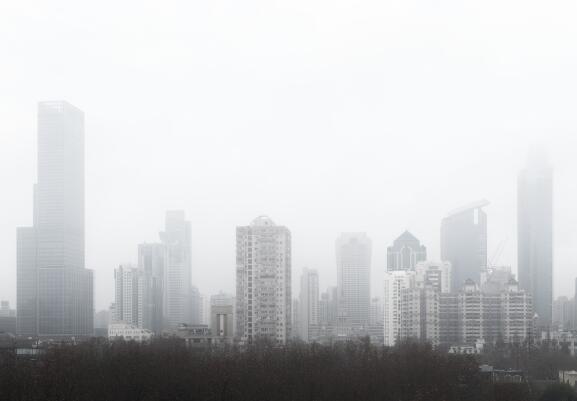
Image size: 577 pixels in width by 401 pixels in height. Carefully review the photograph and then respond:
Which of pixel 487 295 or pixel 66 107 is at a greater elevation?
pixel 66 107

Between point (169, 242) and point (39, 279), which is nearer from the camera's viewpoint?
point (39, 279)

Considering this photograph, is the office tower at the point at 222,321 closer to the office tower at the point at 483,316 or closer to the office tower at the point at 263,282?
the office tower at the point at 263,282

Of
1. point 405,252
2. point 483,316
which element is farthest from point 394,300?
point 405,252

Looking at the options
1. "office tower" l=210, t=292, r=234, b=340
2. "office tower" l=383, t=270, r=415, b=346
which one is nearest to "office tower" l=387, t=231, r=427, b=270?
"office tower" l=383, t=270, r=415, b=346

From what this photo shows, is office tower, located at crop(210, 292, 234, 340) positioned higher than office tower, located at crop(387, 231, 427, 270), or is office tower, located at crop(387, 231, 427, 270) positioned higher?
office tower, located at crop(387, 231, 427, 270)

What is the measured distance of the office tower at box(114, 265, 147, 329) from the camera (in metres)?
51.2

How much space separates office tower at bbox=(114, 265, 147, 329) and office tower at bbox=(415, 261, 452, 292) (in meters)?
17.3

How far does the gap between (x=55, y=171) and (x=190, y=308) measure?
14971 millimetres

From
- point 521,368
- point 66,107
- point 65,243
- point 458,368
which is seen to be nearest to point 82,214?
point 65,243

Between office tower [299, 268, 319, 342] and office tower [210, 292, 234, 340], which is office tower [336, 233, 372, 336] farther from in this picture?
office tower [210, 292, 234, 340]

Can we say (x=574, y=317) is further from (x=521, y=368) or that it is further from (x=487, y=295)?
(x=521, y=368)

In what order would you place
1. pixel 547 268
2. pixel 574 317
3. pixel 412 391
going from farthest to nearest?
pixel 547 268 < pixel 574 317 < pixel 412 391

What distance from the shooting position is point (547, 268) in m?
64.2

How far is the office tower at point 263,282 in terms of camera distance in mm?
32188
